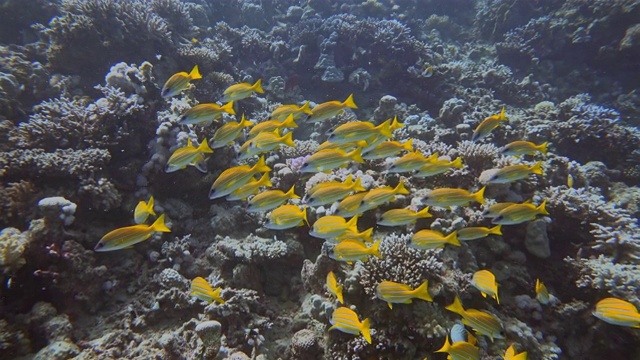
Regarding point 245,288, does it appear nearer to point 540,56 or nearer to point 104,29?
point 104,29

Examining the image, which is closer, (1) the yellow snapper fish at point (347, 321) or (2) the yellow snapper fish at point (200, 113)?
(1) the yellow snapper fish at point (347, 321)

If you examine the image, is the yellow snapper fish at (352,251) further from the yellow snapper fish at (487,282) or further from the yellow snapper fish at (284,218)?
the yellow snapper fish at (487,282)

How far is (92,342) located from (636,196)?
11035 millimetres

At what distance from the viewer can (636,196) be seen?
292 inches

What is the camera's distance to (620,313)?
311 cm

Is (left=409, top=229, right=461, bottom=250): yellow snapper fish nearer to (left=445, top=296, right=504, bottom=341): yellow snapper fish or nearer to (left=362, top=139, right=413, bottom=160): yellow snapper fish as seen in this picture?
(left=445, top=296, right=504, bottom=341): yellow snapper fish

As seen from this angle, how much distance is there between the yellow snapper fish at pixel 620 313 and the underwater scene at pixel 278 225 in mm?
13

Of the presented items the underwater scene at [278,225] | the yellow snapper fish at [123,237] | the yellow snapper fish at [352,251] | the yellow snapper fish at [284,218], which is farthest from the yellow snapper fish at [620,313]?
the yellow snapper fish at [123,237]

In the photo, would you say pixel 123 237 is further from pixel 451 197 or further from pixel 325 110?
pixel 451 197

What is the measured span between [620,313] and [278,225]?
3552 millimetres

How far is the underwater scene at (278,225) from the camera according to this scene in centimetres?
366

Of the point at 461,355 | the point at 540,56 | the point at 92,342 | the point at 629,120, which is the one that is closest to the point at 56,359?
the point at 92,342

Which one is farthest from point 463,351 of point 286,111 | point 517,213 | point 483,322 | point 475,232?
point 286,111

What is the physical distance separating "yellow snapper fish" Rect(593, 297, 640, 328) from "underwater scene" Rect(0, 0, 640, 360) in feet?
0.04
